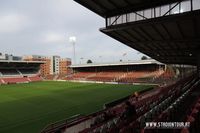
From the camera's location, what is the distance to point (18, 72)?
72.1 meters

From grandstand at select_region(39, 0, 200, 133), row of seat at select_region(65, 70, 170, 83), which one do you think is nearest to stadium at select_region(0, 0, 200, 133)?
grandstand at select_region(39, 0, 200, 133)

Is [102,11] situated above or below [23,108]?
above

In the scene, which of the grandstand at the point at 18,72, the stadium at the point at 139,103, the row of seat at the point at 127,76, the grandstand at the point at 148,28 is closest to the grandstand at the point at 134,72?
the row of seat at the point at 127,76

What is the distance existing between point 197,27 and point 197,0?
3.01 m

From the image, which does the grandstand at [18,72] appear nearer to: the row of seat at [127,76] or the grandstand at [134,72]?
the grandstand at [134,72]

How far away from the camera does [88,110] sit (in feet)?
71.0

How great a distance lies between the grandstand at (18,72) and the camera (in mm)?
66625

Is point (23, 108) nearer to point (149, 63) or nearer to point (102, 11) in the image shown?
point (102, 11)

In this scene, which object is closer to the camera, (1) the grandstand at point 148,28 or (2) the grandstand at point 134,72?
(1) the grandstand at point 148,28

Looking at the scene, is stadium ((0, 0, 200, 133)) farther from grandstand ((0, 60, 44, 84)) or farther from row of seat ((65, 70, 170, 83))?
grandstand ((0, 60, 44, 84))

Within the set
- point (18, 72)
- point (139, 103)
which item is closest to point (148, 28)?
point (139, 103)

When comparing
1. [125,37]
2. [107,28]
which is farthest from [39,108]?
[107,28]

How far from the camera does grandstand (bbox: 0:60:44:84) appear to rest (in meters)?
66.6

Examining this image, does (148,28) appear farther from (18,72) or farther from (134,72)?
(18,72)
